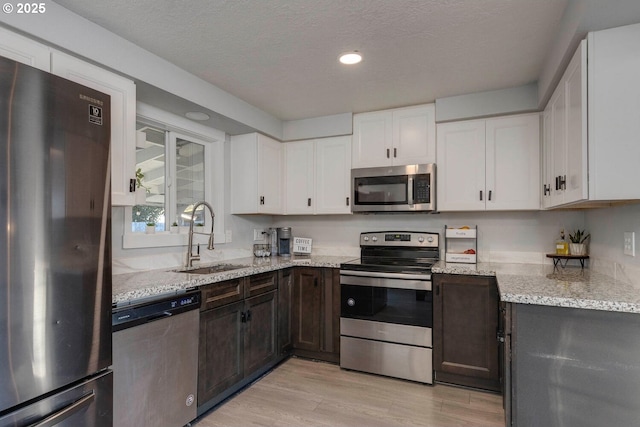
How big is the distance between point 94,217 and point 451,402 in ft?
8.00

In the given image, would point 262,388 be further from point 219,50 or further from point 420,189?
point 219,50

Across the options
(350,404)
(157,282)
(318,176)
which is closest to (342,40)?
(318,176)

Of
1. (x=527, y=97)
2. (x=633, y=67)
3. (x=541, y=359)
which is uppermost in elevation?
(x=527, y=97)

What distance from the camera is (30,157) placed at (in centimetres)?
126

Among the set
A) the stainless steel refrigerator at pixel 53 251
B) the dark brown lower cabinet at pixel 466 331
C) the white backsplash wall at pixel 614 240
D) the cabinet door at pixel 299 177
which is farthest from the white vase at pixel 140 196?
the white backsplash wall at pixel 614 240

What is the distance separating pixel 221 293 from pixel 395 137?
2.01m

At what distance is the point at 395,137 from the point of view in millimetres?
3236

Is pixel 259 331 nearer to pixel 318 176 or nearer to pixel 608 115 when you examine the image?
pixel 318 176

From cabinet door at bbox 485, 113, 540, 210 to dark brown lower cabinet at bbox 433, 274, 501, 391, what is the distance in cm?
73

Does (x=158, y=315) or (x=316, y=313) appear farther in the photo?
(x=316, y=313)

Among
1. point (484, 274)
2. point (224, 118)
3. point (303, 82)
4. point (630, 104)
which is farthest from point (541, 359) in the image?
point (224, 118)

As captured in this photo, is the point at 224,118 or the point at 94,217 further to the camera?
the point at 224,118

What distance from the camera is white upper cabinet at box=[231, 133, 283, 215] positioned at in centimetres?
338

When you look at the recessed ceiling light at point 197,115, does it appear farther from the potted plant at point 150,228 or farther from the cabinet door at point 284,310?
the cabinet door at point 284,310
